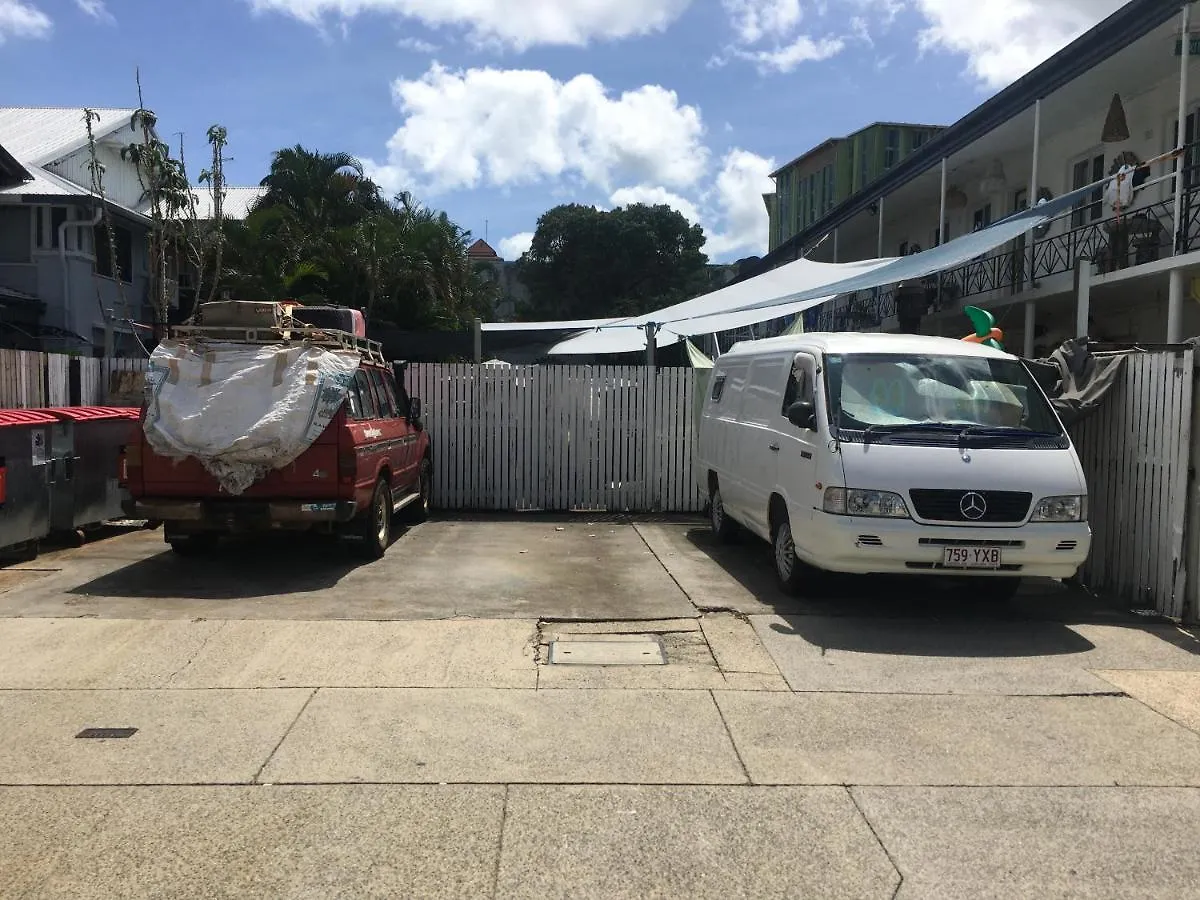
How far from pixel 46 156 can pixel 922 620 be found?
78.4 feet

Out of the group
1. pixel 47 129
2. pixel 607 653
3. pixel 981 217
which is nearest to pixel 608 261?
pixel 47 129

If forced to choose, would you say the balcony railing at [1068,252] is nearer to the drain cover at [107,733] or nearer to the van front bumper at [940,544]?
the van front bumper at [940,544]

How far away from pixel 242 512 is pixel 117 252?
19.3 metres

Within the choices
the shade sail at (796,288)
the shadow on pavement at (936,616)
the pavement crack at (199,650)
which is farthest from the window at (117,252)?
the shadow on pavement at (936,616)

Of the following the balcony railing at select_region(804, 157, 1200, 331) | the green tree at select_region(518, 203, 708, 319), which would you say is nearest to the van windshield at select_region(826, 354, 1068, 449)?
the balcony railing at select_region(804, 157, 1200, 331)

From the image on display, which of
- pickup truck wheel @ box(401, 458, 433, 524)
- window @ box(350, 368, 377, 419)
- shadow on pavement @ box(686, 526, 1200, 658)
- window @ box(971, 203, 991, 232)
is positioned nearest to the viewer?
shadow on pavement @ box(686, 526, 1200, 658)

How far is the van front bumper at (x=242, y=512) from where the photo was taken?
26.6 feet

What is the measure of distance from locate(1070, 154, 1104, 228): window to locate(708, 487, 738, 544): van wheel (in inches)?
353

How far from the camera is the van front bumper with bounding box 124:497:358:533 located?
8.11 metres

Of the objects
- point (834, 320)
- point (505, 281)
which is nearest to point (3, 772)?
point (834, 320)

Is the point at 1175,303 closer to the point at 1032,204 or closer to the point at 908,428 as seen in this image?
the point at 1032,204

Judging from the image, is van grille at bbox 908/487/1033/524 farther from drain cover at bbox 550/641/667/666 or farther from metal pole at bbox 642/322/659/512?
metal pole at bbox 642/322/659/512

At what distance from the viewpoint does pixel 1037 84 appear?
1406 cm

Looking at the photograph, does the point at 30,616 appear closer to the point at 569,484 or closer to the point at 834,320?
the point at 569,484
